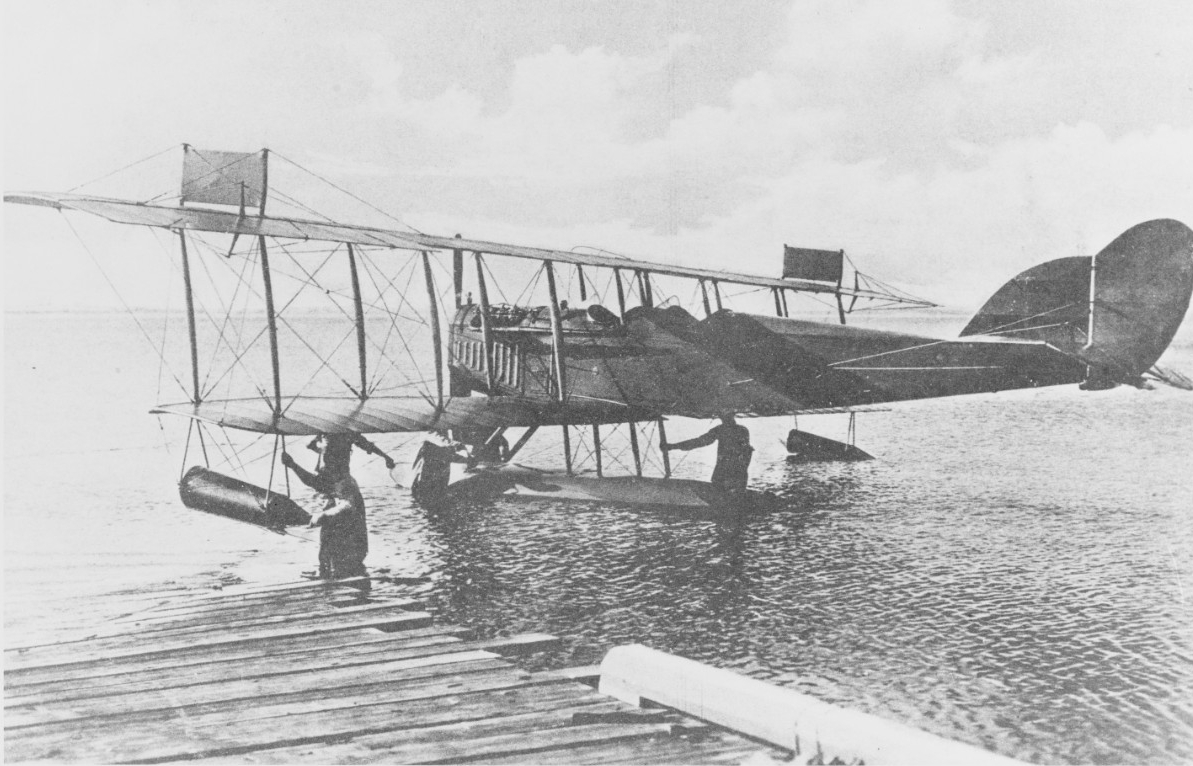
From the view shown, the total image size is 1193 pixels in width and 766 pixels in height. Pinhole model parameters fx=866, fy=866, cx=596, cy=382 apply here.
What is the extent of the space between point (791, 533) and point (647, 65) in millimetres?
5764

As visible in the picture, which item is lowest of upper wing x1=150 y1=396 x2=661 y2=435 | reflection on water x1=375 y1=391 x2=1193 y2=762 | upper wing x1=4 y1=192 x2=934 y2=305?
reflection on water x1=375 y1=391 x2=1193 y2=762

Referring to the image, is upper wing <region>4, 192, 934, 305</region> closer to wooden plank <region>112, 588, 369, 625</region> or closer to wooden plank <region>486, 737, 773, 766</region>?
wooden plank <region>112, 588, 369, 625</region>

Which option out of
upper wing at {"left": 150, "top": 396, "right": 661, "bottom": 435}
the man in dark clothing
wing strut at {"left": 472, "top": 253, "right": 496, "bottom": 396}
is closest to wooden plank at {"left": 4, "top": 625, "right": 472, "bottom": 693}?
upper wing at {"left": 150, "top": 396, "right": 661, "bottom": 435}

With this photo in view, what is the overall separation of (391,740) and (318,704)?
1.79 ft

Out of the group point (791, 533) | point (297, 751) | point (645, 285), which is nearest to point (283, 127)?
point (645, 285)

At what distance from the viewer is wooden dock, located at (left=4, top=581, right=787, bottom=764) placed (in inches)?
143

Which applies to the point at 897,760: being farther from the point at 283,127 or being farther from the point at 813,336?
the point at 283,127

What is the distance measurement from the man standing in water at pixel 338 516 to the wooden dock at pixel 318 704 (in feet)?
6.52

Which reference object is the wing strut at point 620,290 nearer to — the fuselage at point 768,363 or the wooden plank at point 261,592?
the fuselage at point 768,363

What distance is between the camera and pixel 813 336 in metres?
11.1

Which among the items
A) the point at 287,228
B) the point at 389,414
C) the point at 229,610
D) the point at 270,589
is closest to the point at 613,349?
the point at 389,414

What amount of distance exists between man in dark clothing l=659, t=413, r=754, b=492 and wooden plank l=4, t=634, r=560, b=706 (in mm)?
6256

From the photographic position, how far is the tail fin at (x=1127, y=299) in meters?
9.59

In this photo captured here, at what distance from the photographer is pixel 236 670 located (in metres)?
4.50
